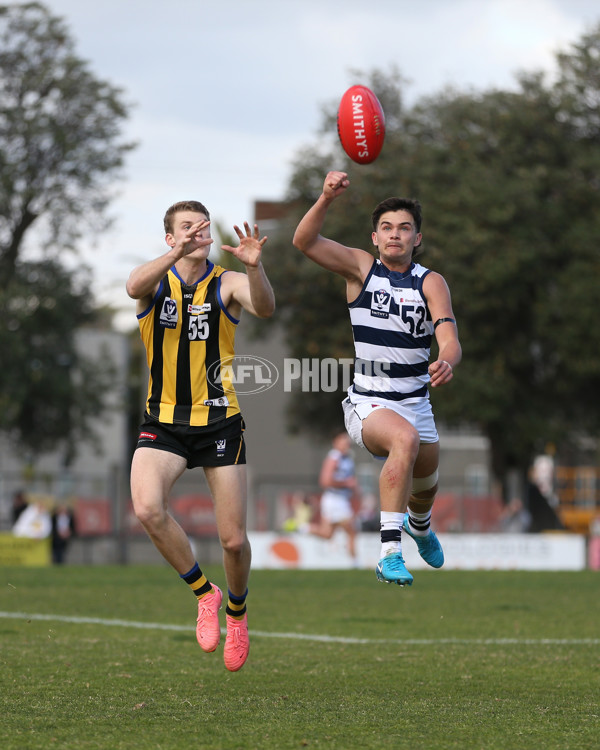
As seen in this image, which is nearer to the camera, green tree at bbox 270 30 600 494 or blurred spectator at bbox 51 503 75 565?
blurred spectator at bbox 51 503 75 565

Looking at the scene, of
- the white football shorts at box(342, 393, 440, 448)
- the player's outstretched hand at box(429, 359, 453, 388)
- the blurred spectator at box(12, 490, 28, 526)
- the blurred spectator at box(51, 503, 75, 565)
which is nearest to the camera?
the player's outstretched hand at box(429, 359, 453, 388)

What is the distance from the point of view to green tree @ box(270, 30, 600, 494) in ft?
104

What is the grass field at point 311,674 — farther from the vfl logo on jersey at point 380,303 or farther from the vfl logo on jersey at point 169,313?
the vfl logo on jersey at point 380,303

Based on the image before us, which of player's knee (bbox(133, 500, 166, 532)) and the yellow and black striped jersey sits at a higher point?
the yellow and black striped jersey

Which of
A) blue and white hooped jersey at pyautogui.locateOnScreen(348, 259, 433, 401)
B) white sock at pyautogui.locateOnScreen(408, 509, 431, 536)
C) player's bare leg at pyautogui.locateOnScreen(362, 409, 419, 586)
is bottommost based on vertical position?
white sock at pyautogui.locateOnScreen(408, 509, 431, 536)

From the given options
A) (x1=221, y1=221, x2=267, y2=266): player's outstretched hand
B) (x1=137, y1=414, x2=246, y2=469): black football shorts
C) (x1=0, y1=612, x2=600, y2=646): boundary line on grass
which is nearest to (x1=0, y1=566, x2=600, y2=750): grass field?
(x1=0, y1=612, x2=600, y2=646): boundary line on grass

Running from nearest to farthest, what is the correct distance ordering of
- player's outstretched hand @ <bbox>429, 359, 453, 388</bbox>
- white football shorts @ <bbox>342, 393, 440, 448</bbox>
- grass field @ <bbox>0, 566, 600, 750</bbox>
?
grass field @ <bbox>0, 566, 600, 750</bbox> < player's outstretched hand @ <bbox>429, 359, 453, 388</bbox> < white football shorts @ <bbox>342, 393, 440, 448</bbox>

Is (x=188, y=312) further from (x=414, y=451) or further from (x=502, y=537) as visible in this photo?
(x=502, y=537)

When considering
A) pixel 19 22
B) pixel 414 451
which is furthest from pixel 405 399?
pixel 19 22

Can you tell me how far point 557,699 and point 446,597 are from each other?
364 inches

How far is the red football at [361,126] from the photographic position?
7.75 m

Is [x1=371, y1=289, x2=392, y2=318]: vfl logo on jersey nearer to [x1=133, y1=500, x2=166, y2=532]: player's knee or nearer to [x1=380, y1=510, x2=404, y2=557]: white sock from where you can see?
[x1=380, y1=510, x2=404, y2=557]: white sock

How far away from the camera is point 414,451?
7.59m

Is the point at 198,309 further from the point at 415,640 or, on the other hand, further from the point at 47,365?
the point at 47,365
